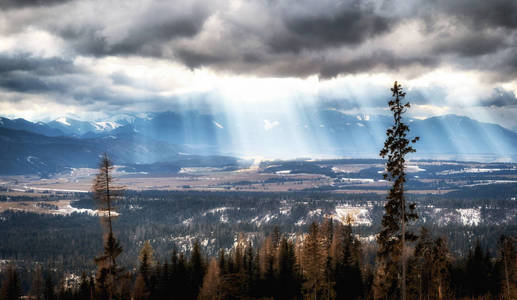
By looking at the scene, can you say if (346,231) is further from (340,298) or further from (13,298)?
(13,298)

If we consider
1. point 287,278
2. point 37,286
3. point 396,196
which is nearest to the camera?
point 396,196

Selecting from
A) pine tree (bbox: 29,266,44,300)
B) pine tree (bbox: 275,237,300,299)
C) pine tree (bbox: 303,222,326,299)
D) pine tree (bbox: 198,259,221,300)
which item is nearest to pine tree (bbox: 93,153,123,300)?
pine tree (bbox: 198,259,221,300)

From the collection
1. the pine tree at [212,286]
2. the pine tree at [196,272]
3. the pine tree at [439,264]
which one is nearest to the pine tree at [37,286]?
the pine tree at [196,272]

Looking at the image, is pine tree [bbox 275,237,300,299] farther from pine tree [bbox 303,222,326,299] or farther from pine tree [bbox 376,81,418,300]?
pine tree [bbox 376,81,418,300]

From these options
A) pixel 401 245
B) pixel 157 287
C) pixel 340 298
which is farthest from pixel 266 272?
pixel 401 245

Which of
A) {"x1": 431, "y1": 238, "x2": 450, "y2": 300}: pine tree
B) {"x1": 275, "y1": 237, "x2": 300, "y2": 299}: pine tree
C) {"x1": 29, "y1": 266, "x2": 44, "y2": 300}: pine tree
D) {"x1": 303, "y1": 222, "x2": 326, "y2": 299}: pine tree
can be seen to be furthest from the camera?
{"x1": 29, "y1": 266, "x2": 44, "y2": 300}: pine tree

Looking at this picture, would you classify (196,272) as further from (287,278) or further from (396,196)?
(396,196)

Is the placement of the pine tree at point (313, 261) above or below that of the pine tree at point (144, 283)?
above

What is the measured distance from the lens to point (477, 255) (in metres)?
78.9

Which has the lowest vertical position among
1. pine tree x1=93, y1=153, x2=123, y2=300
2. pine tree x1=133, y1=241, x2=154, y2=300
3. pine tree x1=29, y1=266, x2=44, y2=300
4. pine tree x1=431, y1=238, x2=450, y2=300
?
pine tree x1=29, y1=266, x2=44, y2=300

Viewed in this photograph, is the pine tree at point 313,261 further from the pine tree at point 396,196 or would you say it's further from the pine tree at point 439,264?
the pine tree at point 396,196

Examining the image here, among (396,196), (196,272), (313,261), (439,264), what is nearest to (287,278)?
(313,261)

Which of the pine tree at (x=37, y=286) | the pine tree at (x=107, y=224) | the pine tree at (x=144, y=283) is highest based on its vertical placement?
the pine tree at (x=107, y=224)

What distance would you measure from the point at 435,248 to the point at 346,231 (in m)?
20.0
